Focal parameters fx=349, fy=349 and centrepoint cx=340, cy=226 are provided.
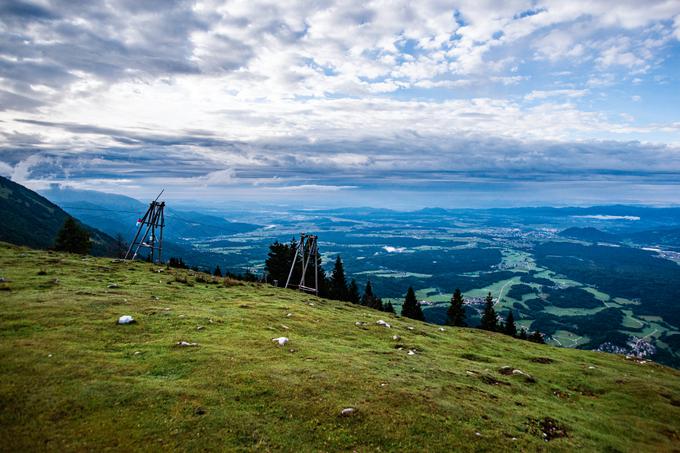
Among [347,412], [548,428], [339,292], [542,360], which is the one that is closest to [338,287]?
[339,292]

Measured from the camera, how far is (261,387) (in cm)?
1605

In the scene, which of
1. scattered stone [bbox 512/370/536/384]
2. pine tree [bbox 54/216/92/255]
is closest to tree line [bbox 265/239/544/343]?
pine tree [bbox 54/216/92/255]

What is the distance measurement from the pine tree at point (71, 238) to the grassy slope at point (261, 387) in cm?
4593

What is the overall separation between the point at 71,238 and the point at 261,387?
75773 mm

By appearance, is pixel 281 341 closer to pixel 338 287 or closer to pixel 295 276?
pixel 295 276

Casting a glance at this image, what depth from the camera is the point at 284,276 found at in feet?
260

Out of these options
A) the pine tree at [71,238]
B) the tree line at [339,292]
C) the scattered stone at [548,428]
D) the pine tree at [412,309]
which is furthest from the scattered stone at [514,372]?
the pine tree at [71,238]

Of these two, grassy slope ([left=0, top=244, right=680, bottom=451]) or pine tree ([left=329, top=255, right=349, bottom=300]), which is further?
pine tree ([left=329, top=255, right=349, bottom=300])

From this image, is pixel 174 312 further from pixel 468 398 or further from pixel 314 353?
pixel 468 398

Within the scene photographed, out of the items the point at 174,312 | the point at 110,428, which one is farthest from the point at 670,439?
the point at 174,312

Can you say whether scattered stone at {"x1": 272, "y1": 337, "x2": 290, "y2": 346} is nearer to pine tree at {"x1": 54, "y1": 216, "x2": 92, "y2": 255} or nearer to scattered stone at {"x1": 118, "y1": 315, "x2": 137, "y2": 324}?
scattered stone at {"x1": 118, "y1": 315, "x2": 137, "y2": 324}

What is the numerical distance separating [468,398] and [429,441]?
590 centimetres

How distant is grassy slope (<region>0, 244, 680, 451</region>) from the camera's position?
1254 centimetres

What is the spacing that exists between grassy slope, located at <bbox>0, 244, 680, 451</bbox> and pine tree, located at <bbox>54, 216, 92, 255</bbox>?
45932 millimetres
